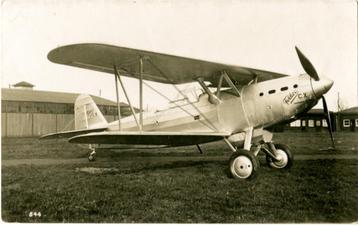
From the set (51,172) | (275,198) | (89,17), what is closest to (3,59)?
(89,17)

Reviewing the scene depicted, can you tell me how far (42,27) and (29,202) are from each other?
11.6ft

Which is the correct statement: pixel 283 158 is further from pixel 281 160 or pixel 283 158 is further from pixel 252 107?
pixel 252 107

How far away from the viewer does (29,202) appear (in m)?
5.42

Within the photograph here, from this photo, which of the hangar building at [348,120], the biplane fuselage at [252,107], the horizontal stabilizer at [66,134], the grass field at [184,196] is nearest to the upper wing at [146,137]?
the biplane fuselage at [252,107]

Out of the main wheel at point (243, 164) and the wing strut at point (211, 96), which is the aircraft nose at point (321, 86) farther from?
the wing strut at point (211, 96)

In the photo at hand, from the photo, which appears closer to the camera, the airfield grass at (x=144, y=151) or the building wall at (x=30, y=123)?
the airfield grass at (x=144, y=151)

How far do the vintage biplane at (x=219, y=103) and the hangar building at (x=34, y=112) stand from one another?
19066 millimetres

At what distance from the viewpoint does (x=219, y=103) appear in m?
7.45

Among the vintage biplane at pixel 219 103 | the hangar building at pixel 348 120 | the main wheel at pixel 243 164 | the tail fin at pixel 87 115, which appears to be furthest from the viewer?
the hangar building at pixel 348 120

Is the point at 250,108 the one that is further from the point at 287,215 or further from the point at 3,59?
the point at 3,59

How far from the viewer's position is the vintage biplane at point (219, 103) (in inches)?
261

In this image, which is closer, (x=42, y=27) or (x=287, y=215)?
(x=287, y=215)

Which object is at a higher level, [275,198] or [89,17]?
[89,17]

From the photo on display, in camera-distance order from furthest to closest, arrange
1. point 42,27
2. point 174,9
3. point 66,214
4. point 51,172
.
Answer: point 51,172, point 42,27, point 174,9, point 66,214
